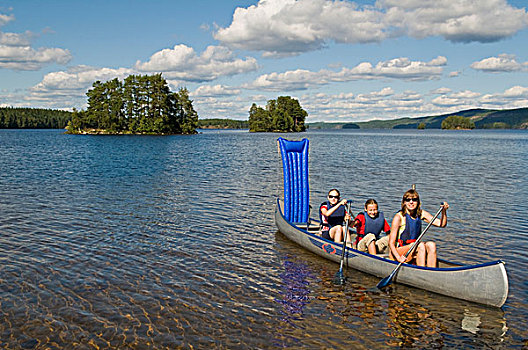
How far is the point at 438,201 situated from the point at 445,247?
8355 millimetres

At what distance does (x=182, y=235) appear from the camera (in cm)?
1409

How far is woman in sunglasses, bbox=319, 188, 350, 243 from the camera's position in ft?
38.8

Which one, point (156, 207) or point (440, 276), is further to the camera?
point (156, 207)

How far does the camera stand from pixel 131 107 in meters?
118

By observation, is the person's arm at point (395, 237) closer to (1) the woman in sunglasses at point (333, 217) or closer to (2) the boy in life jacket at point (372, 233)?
(2) the boy in life jacket at point (372, 233)

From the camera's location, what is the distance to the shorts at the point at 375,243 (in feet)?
36.0

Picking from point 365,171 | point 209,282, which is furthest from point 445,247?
point 365,171

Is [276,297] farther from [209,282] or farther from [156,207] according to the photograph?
[156,207]

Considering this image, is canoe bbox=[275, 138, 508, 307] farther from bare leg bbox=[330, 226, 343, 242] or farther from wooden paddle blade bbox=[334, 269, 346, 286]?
wooden paddle blade bbox=[334, 269, 346, 286]

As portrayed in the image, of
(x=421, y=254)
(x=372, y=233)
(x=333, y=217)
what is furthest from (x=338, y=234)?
(x=421, y=254)

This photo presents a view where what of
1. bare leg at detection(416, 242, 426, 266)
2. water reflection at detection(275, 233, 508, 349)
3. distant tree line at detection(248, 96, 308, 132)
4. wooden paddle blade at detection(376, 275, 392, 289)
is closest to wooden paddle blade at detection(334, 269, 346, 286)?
water reflection at detection(275, 233, 508, 349)

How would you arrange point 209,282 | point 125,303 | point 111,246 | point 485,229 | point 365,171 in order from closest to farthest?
point 125,303, point 209,282, point 111,246, point 485,229, point 365,171

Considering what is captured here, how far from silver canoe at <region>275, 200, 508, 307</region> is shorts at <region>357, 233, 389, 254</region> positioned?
10.8 inches

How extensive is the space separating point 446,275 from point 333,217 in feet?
12.8
